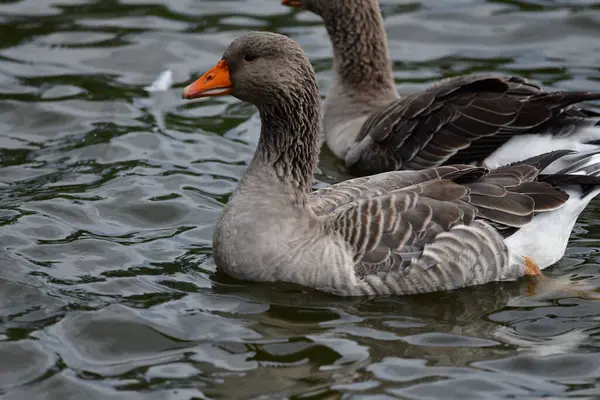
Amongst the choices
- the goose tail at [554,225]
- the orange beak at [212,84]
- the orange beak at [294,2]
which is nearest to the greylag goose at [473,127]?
the goose tail at [554,225]

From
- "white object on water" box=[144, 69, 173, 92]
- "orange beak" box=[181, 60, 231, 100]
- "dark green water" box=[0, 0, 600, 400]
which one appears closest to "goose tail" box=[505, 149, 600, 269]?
"dark green water" box=[0, 0, 600, 400]

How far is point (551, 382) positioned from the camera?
692cm

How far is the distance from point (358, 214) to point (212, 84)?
1589mm

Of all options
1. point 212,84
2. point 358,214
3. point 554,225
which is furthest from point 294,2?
point 554,225

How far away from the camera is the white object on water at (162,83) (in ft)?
45.0

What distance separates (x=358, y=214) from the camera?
834cm

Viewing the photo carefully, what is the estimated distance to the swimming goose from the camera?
8.23 m

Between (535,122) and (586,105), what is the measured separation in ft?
10.2

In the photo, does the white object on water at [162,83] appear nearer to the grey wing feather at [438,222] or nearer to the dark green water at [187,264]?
the dark green water at [187,264]

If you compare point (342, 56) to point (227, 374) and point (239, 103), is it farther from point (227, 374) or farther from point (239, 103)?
point (227, 374)

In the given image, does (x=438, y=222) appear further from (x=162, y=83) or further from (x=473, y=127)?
(x=162, y=83)

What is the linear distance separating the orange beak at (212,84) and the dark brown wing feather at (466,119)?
9.15ft

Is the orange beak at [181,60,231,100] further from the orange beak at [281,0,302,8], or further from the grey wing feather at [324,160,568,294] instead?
the orange beak at [281,0,302,8]

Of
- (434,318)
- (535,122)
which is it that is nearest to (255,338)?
(434,318)
